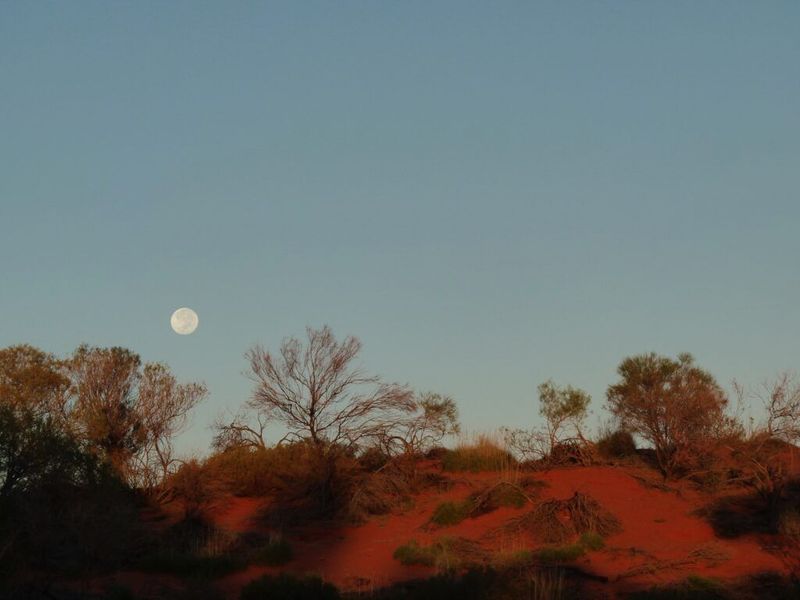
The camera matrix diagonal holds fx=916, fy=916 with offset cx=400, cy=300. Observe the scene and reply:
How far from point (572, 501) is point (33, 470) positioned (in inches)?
544

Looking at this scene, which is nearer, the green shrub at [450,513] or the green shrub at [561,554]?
the green shrub at [561,554]

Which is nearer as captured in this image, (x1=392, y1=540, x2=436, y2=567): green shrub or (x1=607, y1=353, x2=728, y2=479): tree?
(x1=392, y1=540, x2=436, y2=567): green shrub

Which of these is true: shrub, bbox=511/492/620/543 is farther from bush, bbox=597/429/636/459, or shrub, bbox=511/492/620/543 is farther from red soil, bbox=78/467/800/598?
bush, bbox=597/429/636/459

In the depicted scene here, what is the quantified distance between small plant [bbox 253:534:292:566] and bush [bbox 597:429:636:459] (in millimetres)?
12895

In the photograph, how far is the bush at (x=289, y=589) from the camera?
1867 centimetres

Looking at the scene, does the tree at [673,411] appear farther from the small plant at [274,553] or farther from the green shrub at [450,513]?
the small plant at [274,553]

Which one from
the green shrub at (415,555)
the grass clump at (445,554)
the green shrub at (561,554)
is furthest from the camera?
the green shrub at (415,555)

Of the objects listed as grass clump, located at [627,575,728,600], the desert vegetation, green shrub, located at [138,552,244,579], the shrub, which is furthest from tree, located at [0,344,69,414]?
grass clump, located at [627,575,728,600]

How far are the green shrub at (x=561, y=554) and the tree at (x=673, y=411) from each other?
7.38m

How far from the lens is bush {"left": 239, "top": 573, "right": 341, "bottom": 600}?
18.7m

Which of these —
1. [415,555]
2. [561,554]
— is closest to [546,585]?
[561,554]

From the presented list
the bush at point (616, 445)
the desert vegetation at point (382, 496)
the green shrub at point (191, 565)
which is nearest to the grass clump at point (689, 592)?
the desert vegetation at point (382, 496)

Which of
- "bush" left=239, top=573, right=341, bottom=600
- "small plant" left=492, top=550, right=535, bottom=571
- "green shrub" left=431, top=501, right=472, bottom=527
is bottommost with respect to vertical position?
"bush" left=239, top=573, right=341, bottom=600

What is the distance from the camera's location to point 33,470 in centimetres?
2217
